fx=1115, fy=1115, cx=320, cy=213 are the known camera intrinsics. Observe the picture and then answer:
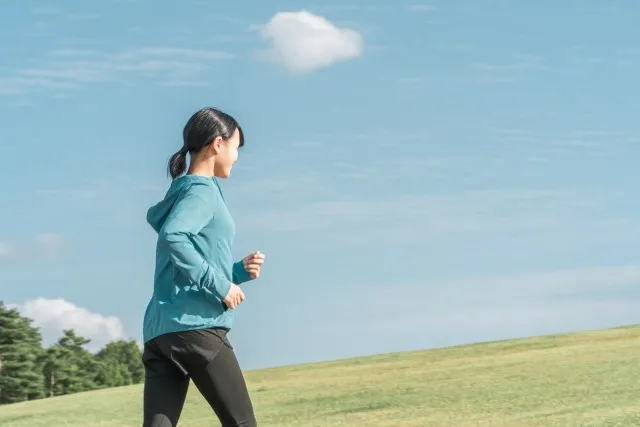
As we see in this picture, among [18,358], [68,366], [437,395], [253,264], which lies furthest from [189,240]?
[68,366]

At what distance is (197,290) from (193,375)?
0.42 m

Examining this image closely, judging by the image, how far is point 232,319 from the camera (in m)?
5.27

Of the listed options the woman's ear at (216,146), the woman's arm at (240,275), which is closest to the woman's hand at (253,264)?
the woman's arm at (240,275)

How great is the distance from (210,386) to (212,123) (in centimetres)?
123

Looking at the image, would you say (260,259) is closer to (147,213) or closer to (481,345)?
(147,213)

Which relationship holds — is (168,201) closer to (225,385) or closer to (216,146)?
(216,146)

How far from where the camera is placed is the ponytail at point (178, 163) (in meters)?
5.39

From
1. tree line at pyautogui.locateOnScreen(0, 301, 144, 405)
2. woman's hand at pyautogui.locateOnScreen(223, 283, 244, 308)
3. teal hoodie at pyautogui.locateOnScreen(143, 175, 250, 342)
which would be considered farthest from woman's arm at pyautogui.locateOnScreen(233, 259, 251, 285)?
tree line at pyautogui.locateOnScreen(0, 301, 144, 405)

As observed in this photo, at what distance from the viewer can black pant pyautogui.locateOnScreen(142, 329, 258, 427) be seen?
515 centimetres

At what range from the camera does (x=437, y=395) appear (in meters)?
14.8

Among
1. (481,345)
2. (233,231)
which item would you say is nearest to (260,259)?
(233,231)

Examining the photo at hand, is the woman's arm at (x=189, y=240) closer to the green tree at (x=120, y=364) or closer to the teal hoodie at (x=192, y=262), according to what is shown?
the teal hoodie at (x=192, y=262)

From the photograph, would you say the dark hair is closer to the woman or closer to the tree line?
the woman

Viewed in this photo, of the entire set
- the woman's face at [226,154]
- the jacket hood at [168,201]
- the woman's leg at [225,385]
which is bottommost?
the woman's leg at [225,385]
